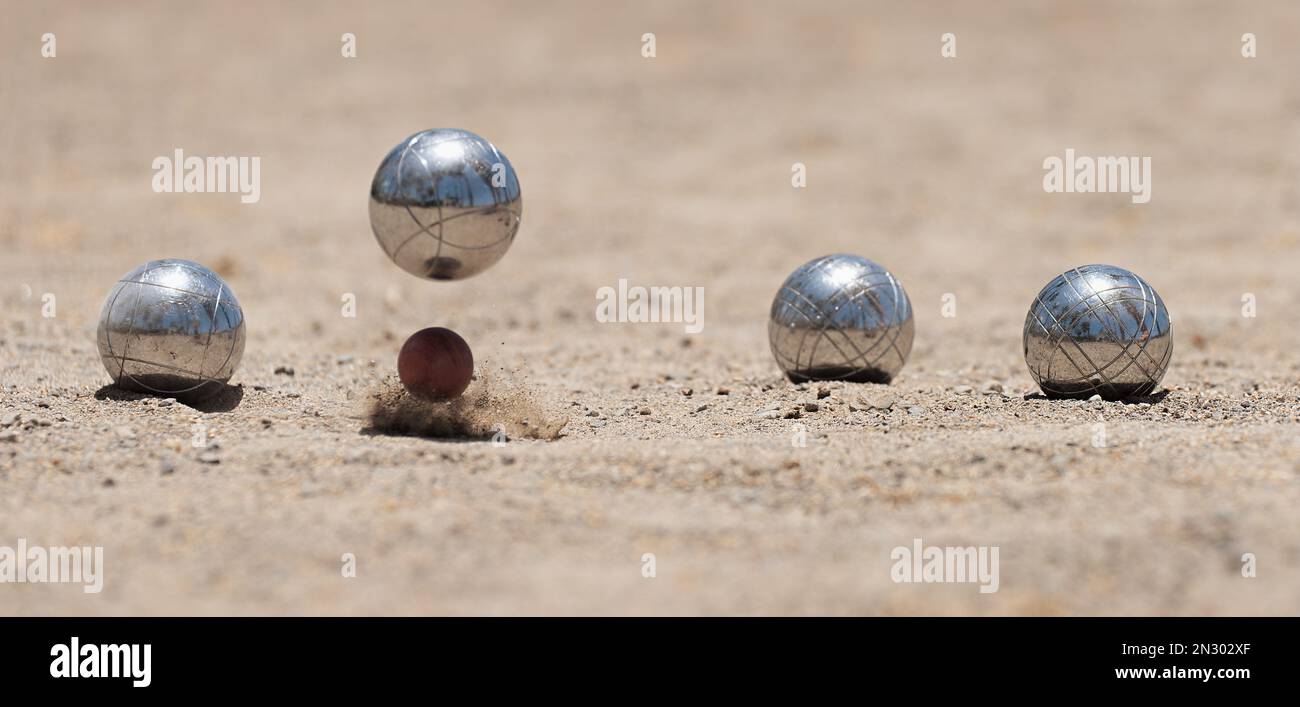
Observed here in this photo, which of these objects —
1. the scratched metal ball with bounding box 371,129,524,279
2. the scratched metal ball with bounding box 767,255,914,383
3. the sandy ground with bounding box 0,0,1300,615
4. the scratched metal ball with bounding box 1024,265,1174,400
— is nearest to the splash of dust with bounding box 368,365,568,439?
the sandy ground with bounding box 0,0,1300,615

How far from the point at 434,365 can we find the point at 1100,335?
6110 mm

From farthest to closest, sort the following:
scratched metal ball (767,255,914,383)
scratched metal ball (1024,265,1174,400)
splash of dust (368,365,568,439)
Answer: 1. scratched metal ball (767,255,914,383)
2. scratched metal ball (1024,265,1174,400)
3. splash of dust (368,365,568,439)

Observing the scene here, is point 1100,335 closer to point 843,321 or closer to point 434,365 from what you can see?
point 843,321

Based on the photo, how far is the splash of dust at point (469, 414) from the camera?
11.8 meters

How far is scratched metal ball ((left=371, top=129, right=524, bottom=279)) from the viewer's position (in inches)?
429

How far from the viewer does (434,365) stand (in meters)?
11.8

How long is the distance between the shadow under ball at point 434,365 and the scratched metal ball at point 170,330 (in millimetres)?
1862

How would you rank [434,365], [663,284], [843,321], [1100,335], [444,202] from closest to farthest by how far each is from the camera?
[444,202] → [434,365] → [1100,335] → [843,321] → [663,284]

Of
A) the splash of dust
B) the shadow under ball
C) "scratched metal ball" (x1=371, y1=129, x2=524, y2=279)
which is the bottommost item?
the splash of dust

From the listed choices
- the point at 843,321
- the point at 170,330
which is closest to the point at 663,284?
the point at 843,321

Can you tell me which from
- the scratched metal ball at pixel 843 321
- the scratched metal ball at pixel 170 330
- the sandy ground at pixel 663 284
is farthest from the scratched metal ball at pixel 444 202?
the scratched metal ball at pixel 843 321

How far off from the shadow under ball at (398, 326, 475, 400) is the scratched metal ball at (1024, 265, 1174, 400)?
545 centimetres

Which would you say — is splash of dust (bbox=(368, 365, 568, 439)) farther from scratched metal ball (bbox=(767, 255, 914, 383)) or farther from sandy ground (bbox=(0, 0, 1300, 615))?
scratched metal ball (bbox=(767, 255, 914, 383))

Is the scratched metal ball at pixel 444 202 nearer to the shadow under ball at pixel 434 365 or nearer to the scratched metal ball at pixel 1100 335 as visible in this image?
the shadow under ball at pixel 434 365
